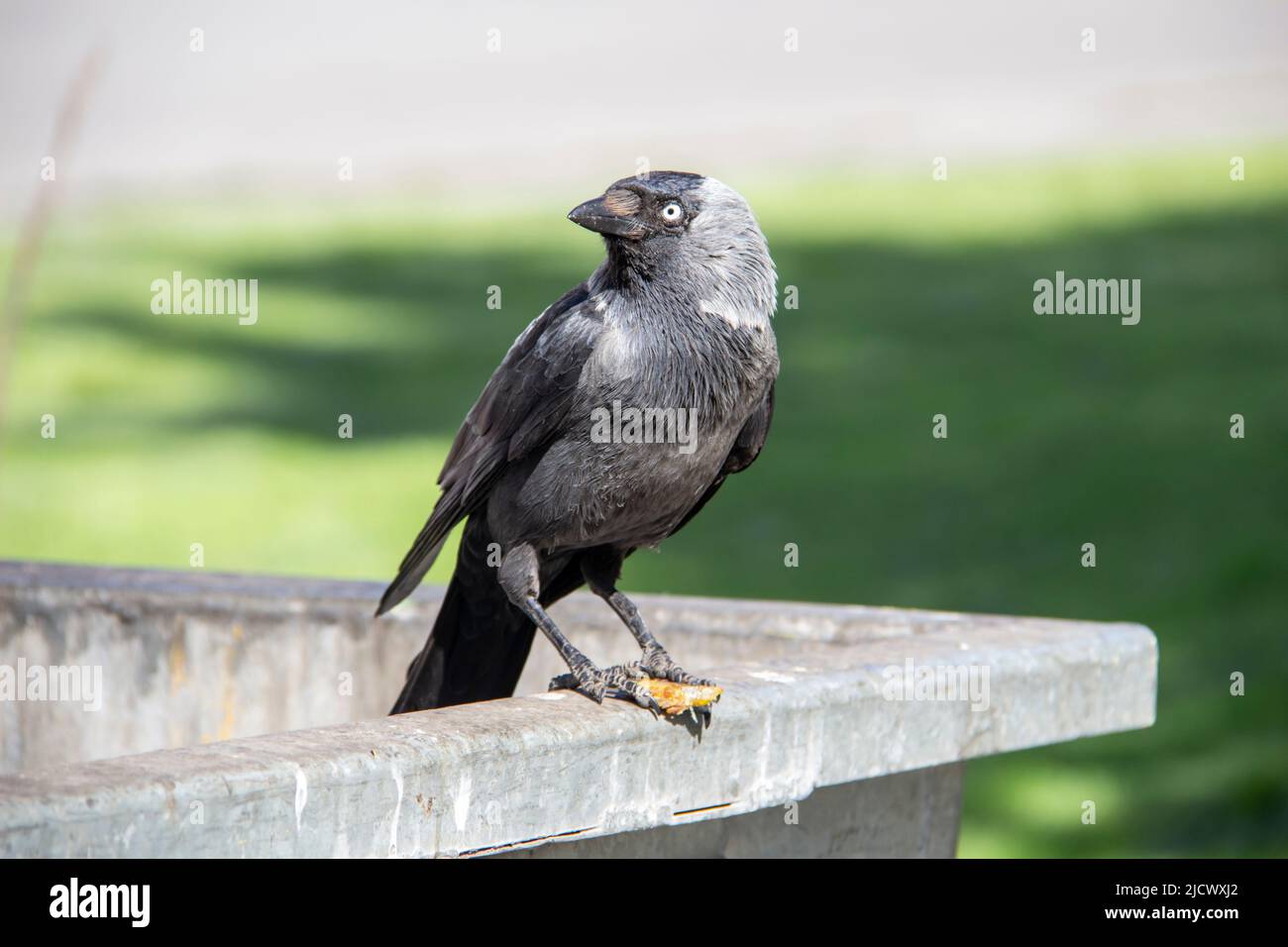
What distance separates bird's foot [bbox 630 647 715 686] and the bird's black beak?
0.86m

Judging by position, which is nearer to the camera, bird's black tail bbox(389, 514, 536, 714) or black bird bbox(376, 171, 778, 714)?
black bird bbox(376, 171, 778, 714)

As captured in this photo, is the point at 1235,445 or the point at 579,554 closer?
the point at 579,554

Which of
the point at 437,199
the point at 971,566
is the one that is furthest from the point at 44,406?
the point at 971,566

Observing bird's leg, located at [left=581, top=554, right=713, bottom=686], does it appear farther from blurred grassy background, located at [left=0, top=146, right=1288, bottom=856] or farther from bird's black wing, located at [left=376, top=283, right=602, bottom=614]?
blurred grassy background, located at [left=0, top=146, right=1288, bottom=856]

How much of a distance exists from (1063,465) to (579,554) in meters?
5.42

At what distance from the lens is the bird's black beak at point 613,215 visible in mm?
3672

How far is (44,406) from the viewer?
34.0 feet

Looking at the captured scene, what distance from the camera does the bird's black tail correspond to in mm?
3877

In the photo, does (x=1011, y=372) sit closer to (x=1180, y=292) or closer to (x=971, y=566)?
(x=1180, y=292)

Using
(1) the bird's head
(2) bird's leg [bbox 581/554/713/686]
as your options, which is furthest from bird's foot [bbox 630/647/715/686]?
(1) the bird's head

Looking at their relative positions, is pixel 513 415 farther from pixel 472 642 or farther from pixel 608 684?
pixel 608 684

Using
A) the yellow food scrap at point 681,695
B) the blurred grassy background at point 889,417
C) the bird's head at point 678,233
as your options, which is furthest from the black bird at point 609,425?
the blurred grassy background at point 889,417

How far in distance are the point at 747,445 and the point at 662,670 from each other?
0.73m
